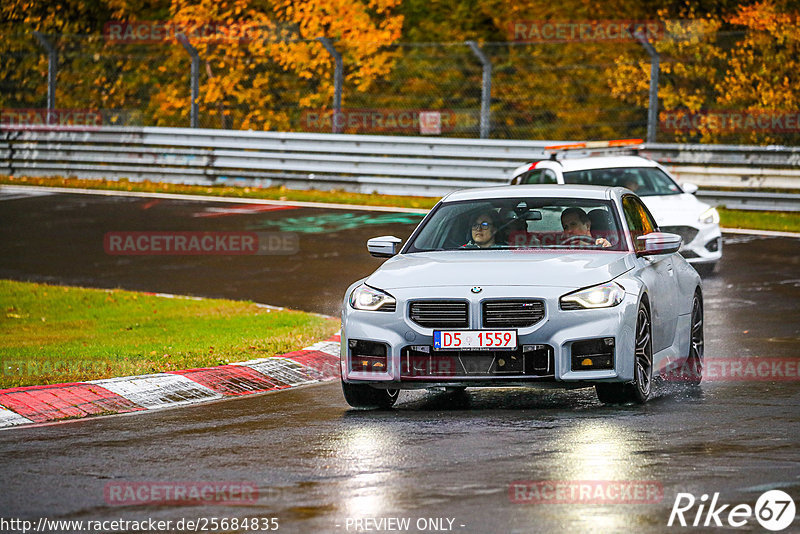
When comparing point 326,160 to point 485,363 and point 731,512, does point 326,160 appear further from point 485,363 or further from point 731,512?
point 731,512

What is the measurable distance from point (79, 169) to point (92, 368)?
2045cm

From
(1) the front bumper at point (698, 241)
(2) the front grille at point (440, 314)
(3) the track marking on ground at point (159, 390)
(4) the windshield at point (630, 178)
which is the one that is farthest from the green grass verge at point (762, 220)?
(2) the front grille at point (440, 314)

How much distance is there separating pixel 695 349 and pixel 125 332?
18.3 feet

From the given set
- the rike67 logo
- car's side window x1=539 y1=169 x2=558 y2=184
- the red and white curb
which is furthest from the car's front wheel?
car's side window x1=539 y1=169 x2=558 y2=184

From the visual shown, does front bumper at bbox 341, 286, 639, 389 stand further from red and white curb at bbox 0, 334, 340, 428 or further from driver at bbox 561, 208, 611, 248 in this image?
red and white curb at bbox 0, 334, 340, 428

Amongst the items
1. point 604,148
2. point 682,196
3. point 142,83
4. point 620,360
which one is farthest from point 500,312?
point 142,83

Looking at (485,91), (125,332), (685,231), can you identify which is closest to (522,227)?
(125,332)

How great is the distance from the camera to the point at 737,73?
3012 centimetres

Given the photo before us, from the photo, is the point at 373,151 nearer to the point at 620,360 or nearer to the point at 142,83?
the point at 142,83

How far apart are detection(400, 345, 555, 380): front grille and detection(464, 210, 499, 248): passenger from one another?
144 centimetres

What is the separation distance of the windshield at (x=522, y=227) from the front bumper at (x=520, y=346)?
1.17 m

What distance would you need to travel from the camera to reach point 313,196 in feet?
91.8

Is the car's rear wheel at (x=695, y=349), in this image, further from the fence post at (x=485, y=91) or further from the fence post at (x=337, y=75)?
the fence post at (x=337, y=75)

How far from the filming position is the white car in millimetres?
18016
